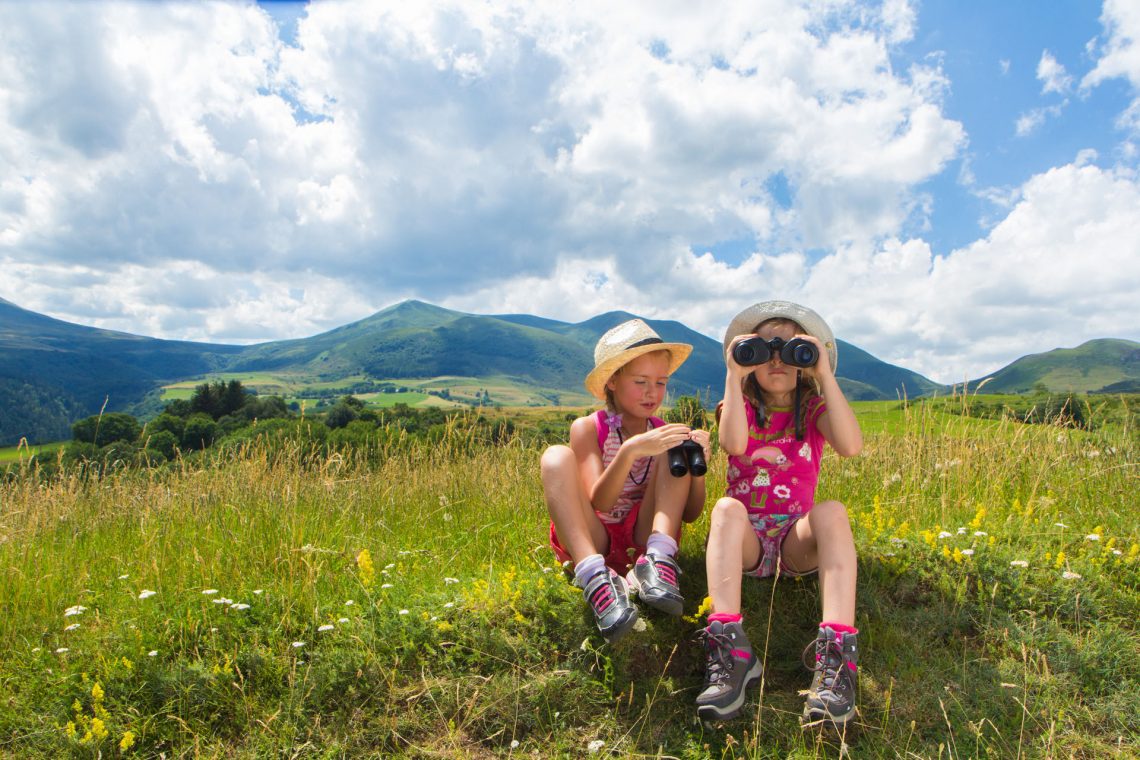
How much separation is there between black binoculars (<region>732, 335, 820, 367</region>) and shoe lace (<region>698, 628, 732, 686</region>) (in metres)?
1.26

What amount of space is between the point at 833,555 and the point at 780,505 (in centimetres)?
52

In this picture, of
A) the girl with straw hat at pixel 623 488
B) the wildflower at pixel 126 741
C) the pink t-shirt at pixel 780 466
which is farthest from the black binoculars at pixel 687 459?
the wildflower at pixel 126 741

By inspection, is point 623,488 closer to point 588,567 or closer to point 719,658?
point 588,567

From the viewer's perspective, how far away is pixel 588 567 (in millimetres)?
2967

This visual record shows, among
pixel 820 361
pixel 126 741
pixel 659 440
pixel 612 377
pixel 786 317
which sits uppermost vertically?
pixel 786 317

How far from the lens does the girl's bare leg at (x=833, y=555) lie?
2.73m

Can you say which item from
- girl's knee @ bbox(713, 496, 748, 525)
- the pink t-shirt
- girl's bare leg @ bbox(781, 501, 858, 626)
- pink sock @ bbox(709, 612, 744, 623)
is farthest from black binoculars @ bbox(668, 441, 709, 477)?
pink sock @ bbox(709, 612, 744, 623)

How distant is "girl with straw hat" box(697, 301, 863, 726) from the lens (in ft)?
8.63

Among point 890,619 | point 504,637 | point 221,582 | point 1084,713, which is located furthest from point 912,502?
point 221,582

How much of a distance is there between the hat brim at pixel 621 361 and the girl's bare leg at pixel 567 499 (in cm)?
49

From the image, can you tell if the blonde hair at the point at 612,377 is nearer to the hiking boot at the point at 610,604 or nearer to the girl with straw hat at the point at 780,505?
the girl with straw hat at the point at 780,505

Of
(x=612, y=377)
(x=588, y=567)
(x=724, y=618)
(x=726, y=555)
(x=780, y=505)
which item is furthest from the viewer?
(x=612, y=377)

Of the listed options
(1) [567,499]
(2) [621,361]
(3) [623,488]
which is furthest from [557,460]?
(2) [621,361]

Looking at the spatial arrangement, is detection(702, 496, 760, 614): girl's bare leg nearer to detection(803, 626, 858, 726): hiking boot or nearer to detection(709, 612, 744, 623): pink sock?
detection(709, 612, 744, 623): pink sock
